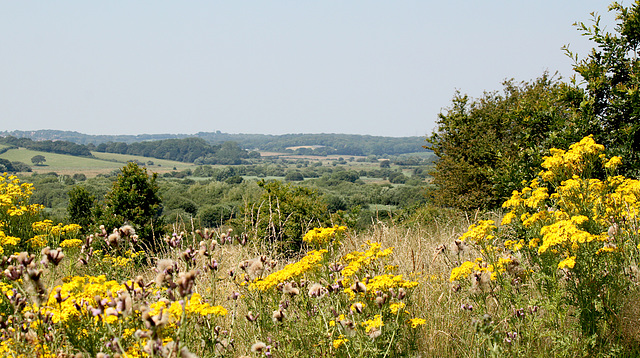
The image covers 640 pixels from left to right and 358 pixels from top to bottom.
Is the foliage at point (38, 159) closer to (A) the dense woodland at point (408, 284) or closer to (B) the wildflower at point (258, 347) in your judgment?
(A) the dense woodland at point (408, 284)

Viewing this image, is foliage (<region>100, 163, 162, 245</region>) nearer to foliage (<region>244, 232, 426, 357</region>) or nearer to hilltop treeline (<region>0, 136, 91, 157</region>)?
foliage (<region>244, 232, 426, 357</region>)

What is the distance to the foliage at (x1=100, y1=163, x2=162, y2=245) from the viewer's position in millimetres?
10789

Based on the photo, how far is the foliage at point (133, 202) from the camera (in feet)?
35.4

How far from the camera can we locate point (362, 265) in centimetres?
277

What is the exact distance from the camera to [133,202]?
11.0 metres

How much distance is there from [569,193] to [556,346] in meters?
1.39

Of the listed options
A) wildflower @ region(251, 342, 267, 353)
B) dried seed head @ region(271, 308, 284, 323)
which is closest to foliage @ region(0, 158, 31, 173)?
dried seed head @ region(271, 308, 284, 323)

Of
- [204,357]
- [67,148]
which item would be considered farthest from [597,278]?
[67,148]

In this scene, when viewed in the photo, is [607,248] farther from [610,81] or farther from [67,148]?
[67,148]

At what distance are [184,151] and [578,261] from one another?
443 ft

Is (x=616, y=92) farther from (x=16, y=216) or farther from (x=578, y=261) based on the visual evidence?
(x=16, y=216)

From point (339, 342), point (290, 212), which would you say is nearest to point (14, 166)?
point (290, 212)

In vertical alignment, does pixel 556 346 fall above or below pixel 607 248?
below

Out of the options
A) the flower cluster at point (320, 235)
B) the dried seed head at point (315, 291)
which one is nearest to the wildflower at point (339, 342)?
the dried seed head at point (315, 291)
